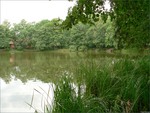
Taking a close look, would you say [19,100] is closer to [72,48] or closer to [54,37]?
[72,48]

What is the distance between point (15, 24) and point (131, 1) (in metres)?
48.2

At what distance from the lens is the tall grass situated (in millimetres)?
2529

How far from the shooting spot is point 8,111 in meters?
5.79

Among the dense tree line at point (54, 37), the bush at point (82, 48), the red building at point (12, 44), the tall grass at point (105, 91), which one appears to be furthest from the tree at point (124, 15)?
the red building at point (12, 44)

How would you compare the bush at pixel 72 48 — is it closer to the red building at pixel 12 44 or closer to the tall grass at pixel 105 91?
the red building at pixel 12 44

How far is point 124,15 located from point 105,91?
3.63ft

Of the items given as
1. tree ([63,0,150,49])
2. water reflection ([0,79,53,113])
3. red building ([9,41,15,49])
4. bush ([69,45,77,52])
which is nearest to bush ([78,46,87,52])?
bush ([69,45,77,52])

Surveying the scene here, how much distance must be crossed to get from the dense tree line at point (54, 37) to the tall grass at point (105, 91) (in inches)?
1040

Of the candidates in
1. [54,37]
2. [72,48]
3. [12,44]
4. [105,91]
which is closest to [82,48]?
[72,48]

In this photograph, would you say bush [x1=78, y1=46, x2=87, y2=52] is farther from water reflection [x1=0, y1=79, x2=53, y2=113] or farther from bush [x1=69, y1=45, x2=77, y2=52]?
water reflection [x1=0, y1=79, x2=53, y2=113]

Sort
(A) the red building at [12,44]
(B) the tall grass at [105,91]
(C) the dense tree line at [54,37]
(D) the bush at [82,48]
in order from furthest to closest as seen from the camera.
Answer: (A) the red building at [12,44]
(D) the bush at [82,48]
(C) the dense tree line at [54,37]
(B) the tall grass at [105,91]

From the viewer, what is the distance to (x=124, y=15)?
3.77 m

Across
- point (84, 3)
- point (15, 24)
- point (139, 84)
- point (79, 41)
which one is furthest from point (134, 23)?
point (15, 24)

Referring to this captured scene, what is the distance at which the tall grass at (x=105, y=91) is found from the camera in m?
2.53
